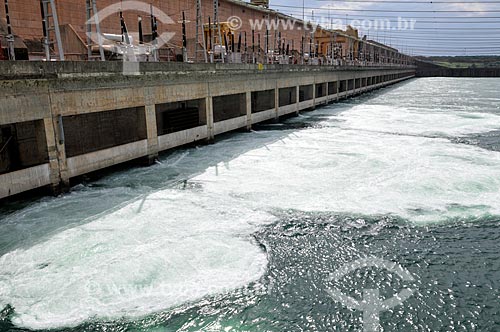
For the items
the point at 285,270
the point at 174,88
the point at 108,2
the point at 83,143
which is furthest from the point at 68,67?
the point at 108,2

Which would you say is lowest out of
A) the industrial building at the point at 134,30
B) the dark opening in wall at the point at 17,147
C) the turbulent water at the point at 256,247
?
the turbulent water at the point at 256,247

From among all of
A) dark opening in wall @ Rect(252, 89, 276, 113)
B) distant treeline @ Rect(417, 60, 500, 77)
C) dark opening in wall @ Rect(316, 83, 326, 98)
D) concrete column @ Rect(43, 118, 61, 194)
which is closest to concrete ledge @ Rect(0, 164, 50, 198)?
concrete column @ Rect(43, 118, 61, 194)

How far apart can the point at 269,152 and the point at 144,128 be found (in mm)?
6705

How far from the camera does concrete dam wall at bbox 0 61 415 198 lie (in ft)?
43.2

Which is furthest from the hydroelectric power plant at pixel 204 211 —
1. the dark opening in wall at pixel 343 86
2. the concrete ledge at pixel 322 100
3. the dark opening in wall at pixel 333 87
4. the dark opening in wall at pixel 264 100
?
the dark opening in wall at pixel 343 86

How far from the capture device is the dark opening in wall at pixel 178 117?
22844mm

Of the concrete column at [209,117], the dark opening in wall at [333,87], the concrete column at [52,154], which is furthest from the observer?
the dark opening in wall at [333,87]

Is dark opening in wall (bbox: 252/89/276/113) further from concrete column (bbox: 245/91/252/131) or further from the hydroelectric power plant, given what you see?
the hydroelectric power plant

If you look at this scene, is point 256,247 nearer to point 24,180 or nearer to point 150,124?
point 24,180

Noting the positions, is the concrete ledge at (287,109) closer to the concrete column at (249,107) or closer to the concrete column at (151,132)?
the concrete column at (249,107)

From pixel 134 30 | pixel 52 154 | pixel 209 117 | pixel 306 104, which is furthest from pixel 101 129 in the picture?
pixel 306 104

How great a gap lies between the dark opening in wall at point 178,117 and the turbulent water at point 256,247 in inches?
181

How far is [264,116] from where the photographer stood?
31.9 m

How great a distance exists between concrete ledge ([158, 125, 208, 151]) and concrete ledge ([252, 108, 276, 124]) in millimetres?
7179
